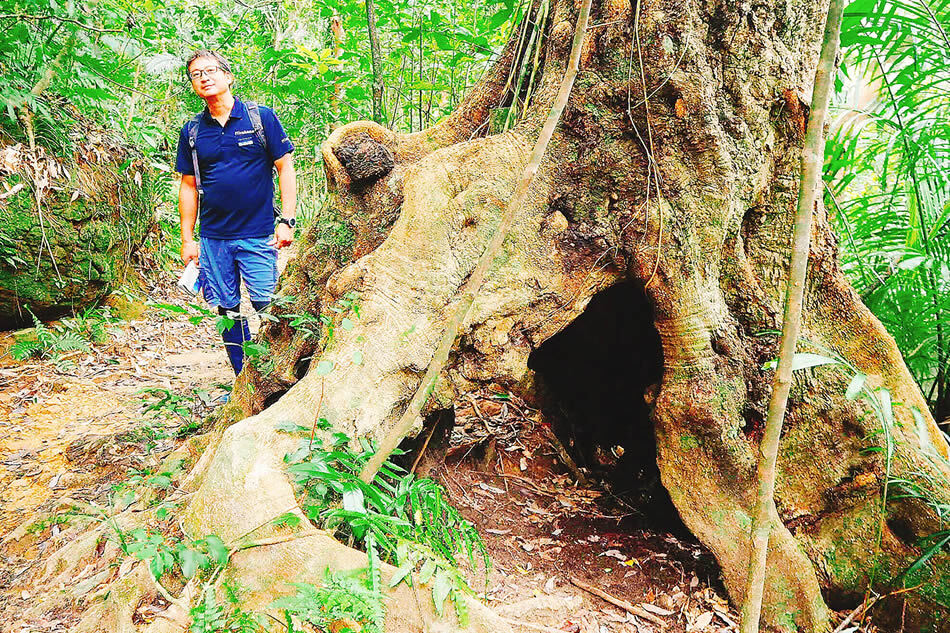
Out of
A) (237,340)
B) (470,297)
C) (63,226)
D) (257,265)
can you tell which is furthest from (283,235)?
(63,226)

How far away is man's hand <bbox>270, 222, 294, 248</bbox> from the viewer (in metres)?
3.64

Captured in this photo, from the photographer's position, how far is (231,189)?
11.9ft

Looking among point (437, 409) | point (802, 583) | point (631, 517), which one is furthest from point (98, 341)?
point (802, 583)

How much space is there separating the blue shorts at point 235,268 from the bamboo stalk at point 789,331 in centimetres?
302

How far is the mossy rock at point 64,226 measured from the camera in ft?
16.5

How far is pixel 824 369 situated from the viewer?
9.56ft

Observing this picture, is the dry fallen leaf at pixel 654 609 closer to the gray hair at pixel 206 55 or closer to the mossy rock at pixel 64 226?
the gray hair at pixel 206 55

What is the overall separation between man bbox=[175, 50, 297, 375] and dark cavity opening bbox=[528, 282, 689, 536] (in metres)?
1.87

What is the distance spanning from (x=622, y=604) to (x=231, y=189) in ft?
10.2

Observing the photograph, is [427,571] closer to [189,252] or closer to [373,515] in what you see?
[373,515]

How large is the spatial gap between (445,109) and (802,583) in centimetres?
660

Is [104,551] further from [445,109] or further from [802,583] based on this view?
[445,109]

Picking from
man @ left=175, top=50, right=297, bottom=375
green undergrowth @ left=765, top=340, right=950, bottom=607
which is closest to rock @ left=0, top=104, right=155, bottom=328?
man @ left=175, top=50, right=297, bottom=375

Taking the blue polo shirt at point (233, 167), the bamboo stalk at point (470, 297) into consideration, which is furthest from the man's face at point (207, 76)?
the bamboo stalk at point (470, 297)
